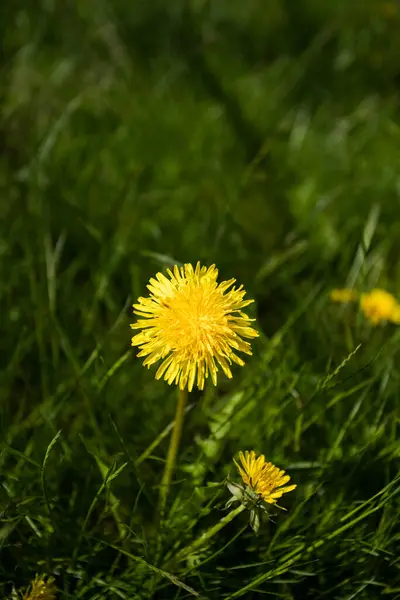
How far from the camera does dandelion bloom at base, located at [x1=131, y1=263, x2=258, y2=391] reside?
75 centimetres

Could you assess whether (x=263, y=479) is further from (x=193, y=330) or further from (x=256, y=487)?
(x=193, y=330)

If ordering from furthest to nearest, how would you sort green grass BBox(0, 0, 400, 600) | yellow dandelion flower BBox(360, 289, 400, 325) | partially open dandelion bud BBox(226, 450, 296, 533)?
yellow dandelion flower BBox(360, 289, 400, 325) < green grass BBox(0, 0, 400, 600) < partially open dandelion bud BBox(226, 450, 296, 533)

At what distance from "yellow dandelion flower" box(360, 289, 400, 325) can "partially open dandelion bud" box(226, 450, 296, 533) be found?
56cm

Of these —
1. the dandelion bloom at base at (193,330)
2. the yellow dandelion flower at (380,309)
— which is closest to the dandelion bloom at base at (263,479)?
the dandelion bloom at base at (193,330)

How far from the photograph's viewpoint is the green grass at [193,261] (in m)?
0.85

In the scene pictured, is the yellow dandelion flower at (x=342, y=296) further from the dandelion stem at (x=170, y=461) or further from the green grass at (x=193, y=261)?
the dandelion stem at (x=170, y=461)

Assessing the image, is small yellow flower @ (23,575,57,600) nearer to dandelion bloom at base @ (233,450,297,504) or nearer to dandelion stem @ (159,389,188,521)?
dandelion stem @ (159,389,188,521)

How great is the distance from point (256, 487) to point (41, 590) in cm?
28

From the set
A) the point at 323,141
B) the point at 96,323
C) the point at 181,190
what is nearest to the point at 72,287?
the point at 96,323

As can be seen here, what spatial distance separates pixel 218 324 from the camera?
2.48 ft

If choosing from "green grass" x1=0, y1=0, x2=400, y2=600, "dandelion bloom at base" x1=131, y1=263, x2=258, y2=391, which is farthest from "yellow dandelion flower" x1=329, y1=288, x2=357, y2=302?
"dandelion bloom at base" x1=131, y1=263, x2=258, y2=391

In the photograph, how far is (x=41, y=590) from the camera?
76 centimetres

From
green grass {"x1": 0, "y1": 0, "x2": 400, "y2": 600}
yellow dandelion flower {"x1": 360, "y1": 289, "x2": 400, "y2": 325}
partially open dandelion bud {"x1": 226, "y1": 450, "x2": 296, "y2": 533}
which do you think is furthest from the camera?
yellow dandelion flower {"x1": 360, "y1": 289, "x2": 400, "y2": 325}

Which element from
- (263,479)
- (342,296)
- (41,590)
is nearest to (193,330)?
(263,479)
